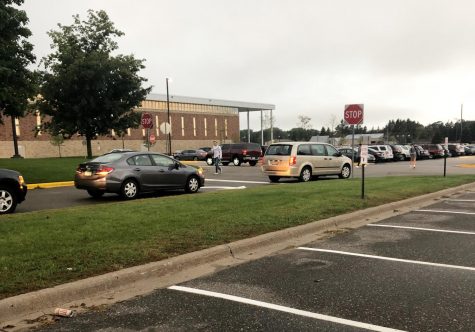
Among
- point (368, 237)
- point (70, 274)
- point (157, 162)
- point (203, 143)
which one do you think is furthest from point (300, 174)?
point (203, 143)

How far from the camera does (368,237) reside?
24.9 ft

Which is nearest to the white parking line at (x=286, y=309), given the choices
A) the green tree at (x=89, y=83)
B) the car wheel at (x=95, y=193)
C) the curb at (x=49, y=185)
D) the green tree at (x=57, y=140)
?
the car wheel at (x=95, y=193)

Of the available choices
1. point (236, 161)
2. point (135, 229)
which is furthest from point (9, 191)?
point (236, 161)

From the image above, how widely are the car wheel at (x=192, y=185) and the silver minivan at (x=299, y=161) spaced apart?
460 centimetres

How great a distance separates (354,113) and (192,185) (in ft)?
22.3

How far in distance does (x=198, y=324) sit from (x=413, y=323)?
1.86 m

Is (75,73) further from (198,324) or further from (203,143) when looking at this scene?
(203,143)

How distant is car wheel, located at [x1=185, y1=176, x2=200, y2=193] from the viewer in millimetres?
14695

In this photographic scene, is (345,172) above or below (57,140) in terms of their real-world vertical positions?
below

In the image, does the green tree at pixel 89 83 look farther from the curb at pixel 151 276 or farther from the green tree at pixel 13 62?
the curb at pixel 151 276

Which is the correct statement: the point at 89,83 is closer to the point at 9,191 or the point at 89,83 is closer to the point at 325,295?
the point at 9,191

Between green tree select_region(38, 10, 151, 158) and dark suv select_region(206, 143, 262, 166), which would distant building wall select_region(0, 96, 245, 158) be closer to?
dark suv select_region(206, 143, 262, 166)

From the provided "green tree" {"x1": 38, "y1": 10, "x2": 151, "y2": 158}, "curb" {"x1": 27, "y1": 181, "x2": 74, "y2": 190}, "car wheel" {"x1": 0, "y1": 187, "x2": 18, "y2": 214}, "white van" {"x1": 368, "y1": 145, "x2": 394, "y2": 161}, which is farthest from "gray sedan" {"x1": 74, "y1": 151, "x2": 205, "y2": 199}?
"white van" {"x1": 368, "y1": 145, "x2": 394, "y2": 161}

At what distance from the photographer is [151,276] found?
209 inches
